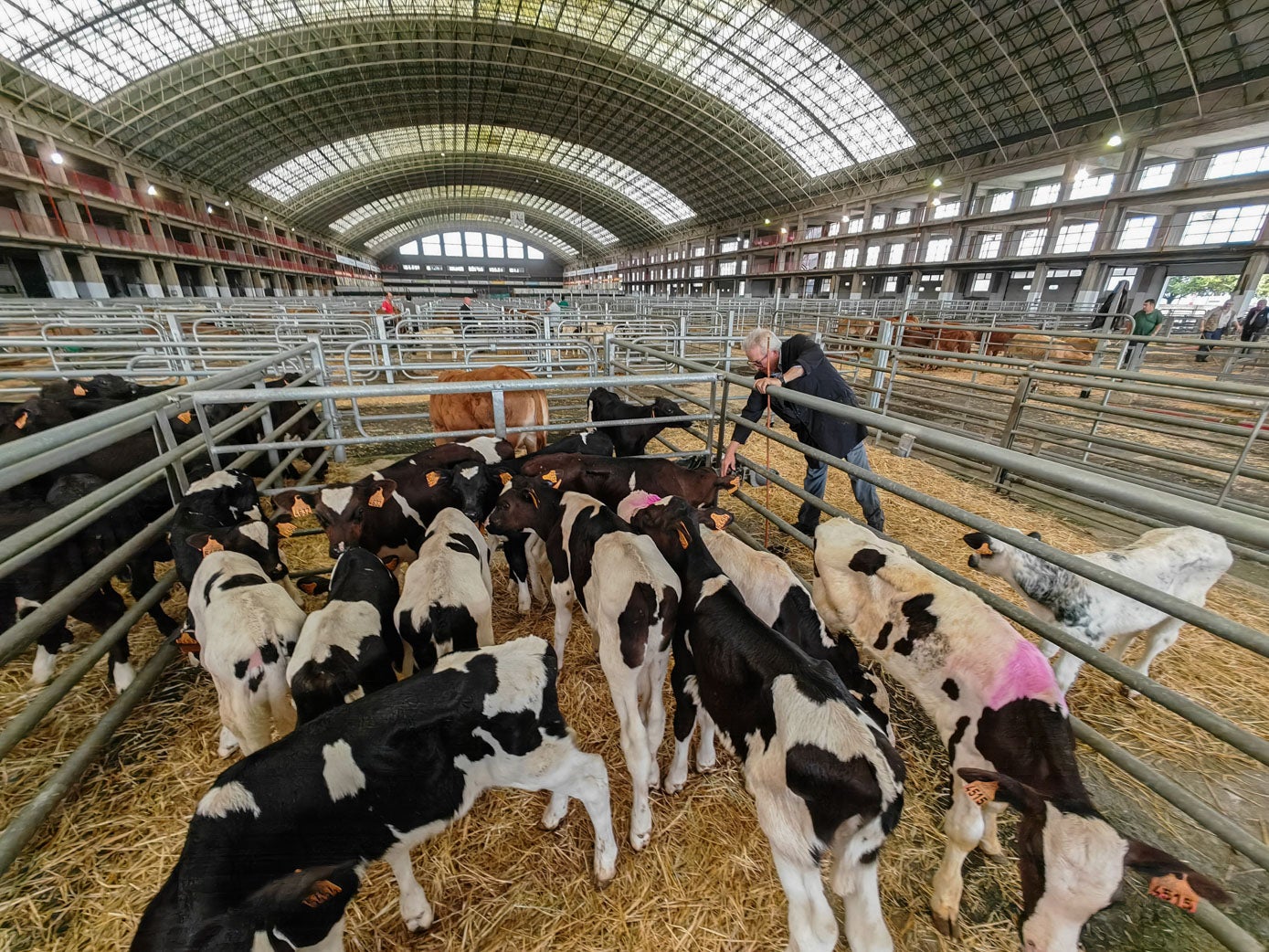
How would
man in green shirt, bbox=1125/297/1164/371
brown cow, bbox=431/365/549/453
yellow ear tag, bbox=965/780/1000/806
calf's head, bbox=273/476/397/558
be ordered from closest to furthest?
yellow ear tag, bbox=965/780/1000/806, calf's head, bbox=273/476/397/558, brown cow, bbox=431/365/549/453, man in green shirt, bbox=1125/297/1164/371

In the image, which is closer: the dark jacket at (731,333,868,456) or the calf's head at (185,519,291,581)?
the calf's head at (185,519,291,581)

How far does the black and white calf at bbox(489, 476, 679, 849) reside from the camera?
212cm

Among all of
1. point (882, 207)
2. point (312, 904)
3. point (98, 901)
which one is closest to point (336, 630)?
point (312, 904)

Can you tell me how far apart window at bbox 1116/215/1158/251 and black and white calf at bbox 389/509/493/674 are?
3233 centimetres

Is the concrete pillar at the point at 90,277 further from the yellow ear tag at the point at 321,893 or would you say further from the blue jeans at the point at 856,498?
the yellow ear tag at the point at 321,893

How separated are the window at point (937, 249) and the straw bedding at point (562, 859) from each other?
35.7 metres

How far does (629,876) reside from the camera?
199 cm

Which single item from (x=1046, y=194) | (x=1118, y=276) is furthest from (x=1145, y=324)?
(x=1046, y=194)

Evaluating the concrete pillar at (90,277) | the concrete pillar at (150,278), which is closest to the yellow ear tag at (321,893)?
the concrete pillar at (90,277)

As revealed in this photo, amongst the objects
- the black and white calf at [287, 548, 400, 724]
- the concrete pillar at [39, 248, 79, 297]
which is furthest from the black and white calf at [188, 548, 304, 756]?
the concrete pillar at [39, 248, 79, 297]

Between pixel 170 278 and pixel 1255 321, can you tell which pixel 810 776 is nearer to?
pixel 1255 321

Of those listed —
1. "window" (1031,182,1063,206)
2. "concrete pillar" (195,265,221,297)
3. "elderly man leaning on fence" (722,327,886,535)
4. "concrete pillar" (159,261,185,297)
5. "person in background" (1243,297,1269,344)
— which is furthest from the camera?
"concrete pillar" (195,265,221,297)

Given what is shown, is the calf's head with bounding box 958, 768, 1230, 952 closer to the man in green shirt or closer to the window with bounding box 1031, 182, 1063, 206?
the man in green shirt

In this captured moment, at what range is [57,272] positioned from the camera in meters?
23.4
